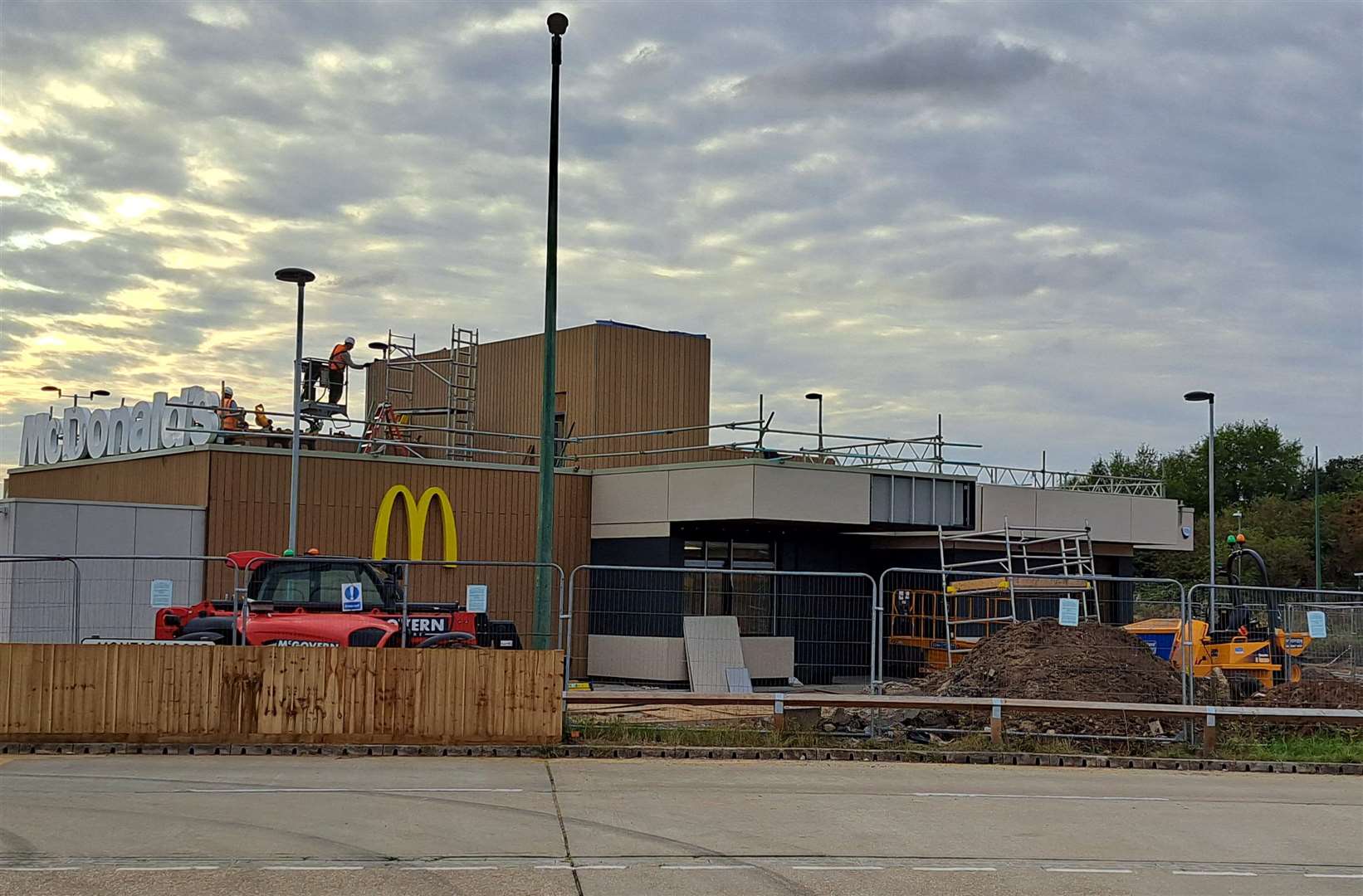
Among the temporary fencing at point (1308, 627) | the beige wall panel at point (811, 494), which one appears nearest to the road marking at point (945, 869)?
the temporary fencing at point (1308, 627)

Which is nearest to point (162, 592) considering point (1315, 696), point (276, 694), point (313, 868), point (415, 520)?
point (276, 694)

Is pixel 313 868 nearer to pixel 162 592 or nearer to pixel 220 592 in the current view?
pixel 162 592

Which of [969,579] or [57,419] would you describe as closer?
[969,579]

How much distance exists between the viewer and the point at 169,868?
981 centimetres

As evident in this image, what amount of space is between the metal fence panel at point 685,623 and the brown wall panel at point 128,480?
744cm

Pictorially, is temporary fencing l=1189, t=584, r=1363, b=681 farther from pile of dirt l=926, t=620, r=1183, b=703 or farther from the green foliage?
the green foliage

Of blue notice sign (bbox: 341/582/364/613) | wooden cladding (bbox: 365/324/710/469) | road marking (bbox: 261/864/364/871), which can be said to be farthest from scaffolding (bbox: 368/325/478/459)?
road marking (bbox: 261/864/364/871)

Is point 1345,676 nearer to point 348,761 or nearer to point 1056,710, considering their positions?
point 1056,710

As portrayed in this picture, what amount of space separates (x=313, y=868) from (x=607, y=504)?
22.0 m

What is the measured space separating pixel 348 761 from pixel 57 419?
21.0 m

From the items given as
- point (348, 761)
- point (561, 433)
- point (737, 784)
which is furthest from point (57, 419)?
point (737, 784)

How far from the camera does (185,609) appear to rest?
21609 millimetres

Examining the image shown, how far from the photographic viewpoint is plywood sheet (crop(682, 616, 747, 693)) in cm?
2858

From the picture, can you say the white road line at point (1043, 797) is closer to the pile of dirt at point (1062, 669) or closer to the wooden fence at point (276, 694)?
the wooden fence at point (276, 694)
